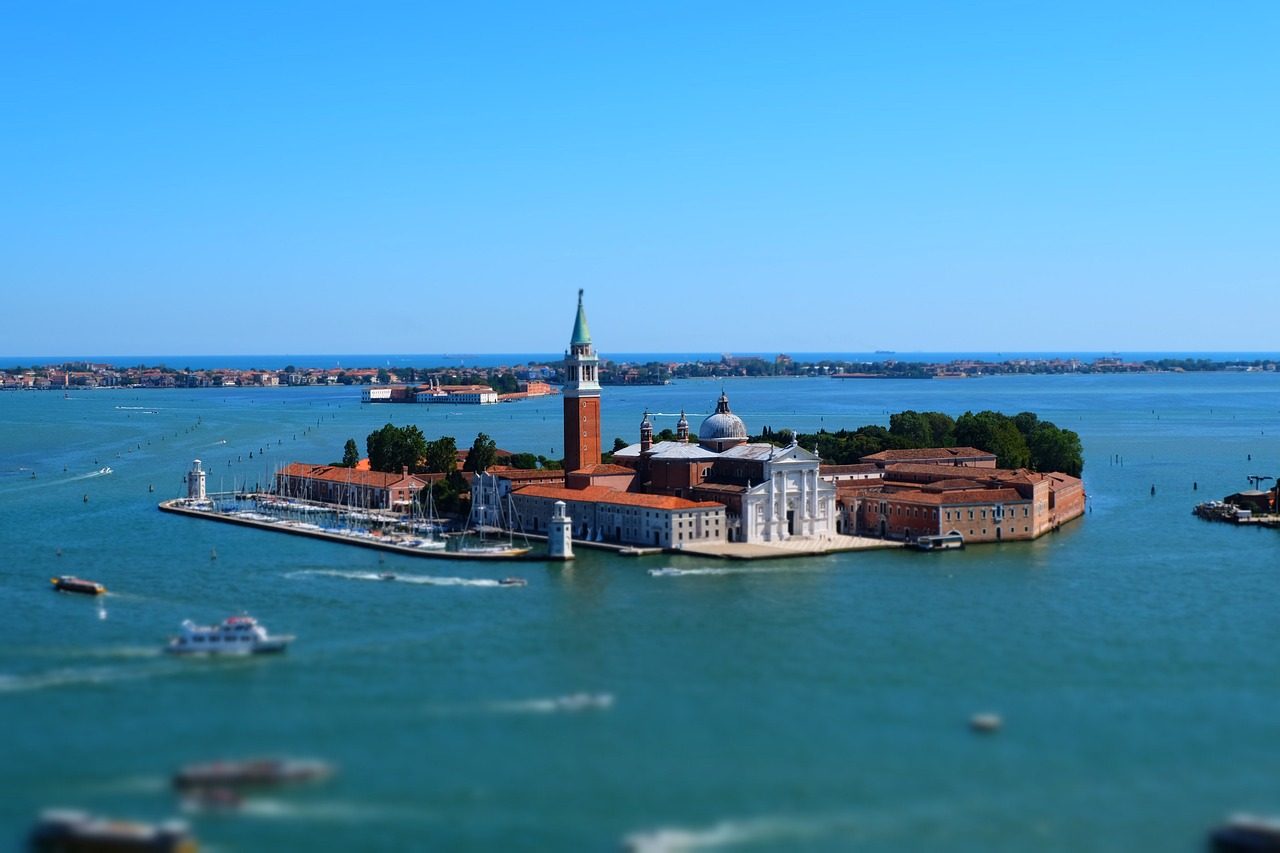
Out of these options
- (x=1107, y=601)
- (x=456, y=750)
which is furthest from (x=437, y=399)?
(x=456, y=750)

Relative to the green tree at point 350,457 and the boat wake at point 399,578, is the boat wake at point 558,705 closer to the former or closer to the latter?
the boat wake at point 399,578

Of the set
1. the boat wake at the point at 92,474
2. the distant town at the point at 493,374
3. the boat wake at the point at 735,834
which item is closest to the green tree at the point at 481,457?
the boat wake at the point at 92,474

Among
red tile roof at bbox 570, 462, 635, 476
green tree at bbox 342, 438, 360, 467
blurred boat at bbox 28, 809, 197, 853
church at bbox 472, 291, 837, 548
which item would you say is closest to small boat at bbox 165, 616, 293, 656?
blurred boat at bbox 28, 809, 197, 853

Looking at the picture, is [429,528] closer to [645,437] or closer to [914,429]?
[645,437]

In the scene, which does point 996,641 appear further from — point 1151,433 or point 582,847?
point 1151,433

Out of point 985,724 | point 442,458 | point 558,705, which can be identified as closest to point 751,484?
point 442,458

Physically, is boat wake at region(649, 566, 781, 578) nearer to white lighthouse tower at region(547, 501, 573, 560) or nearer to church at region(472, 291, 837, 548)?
white lighthouse tower at region(547, 501, 573, 560)
